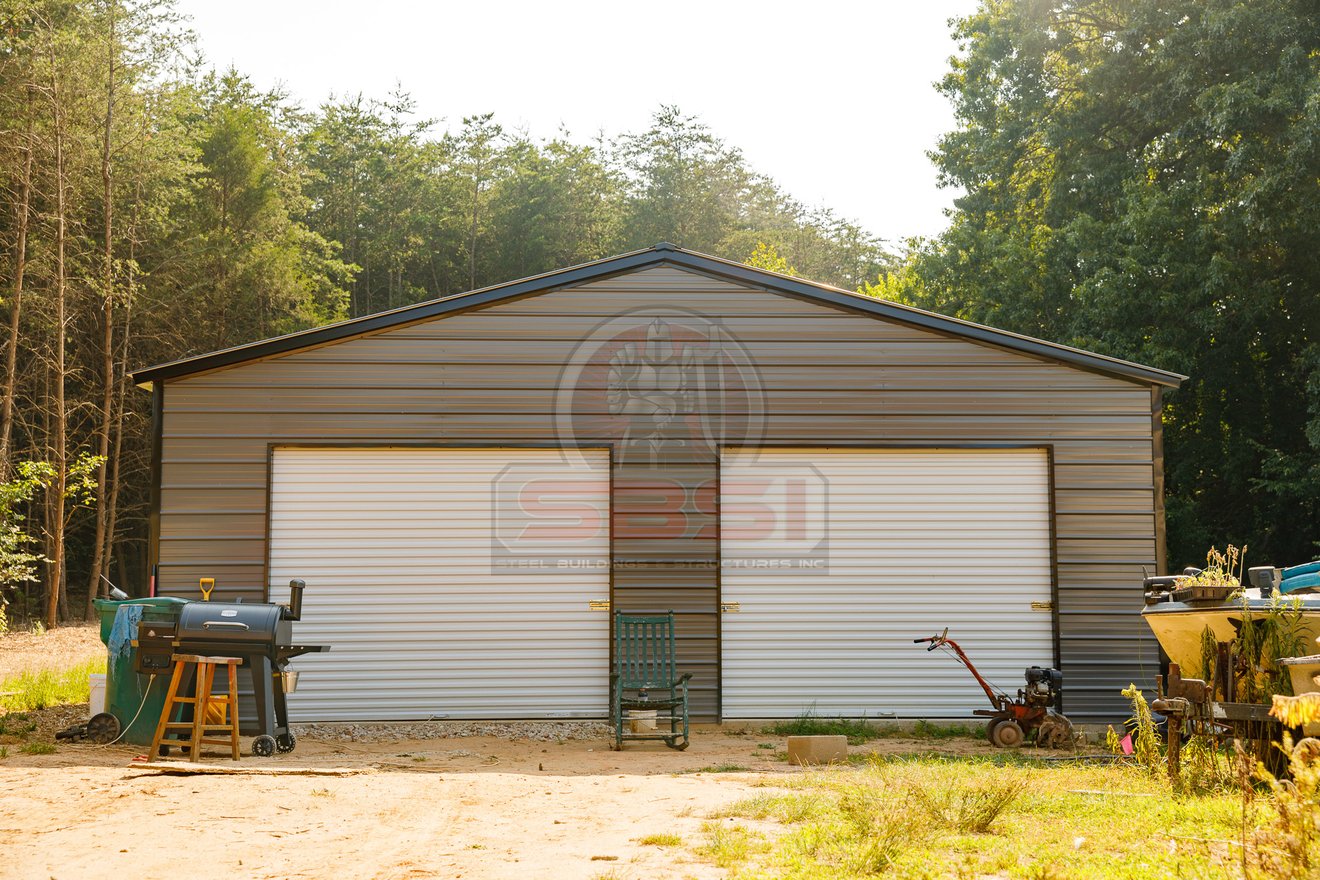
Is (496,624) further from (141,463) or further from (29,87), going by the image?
(141,463)

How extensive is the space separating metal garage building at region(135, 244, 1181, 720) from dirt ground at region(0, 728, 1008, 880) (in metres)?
1.49

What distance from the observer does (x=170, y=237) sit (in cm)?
2311

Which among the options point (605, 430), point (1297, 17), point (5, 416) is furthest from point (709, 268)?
point (5, 416)

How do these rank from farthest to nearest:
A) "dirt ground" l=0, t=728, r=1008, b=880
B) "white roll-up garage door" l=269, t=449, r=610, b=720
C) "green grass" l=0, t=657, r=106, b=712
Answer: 1. "green grass" l=0, t=657, r=106, b=712
2. "white roll-up garage door" l=269, t=449, r=610, b=720
3. "dirt ground" l=0, t=728, r=1008, b=880

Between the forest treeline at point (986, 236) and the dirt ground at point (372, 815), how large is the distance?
9.00 metres

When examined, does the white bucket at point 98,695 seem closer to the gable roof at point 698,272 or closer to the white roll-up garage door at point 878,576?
the gable roof at point 698,272

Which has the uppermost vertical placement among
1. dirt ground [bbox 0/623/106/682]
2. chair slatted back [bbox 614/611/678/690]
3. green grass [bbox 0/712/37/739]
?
chair slatted back [bbox 614/611/678/690]

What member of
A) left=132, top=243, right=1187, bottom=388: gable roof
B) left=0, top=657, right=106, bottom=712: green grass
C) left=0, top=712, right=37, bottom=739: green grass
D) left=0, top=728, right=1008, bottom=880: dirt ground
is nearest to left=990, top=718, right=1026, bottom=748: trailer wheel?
left=0, top=728, right=1008, bottom=880: dirt ground

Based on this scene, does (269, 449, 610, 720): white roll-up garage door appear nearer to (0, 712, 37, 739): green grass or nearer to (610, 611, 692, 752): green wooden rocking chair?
(610, 611, 692, 752): green wooden rocking chair

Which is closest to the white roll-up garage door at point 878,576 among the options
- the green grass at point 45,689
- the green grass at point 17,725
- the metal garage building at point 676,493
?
the metal garage building at point 676,493

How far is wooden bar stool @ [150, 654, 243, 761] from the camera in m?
7.15

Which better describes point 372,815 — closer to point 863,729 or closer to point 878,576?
point 863,729

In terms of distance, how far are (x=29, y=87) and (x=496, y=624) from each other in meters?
14.2

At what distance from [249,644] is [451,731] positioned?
1.96m
